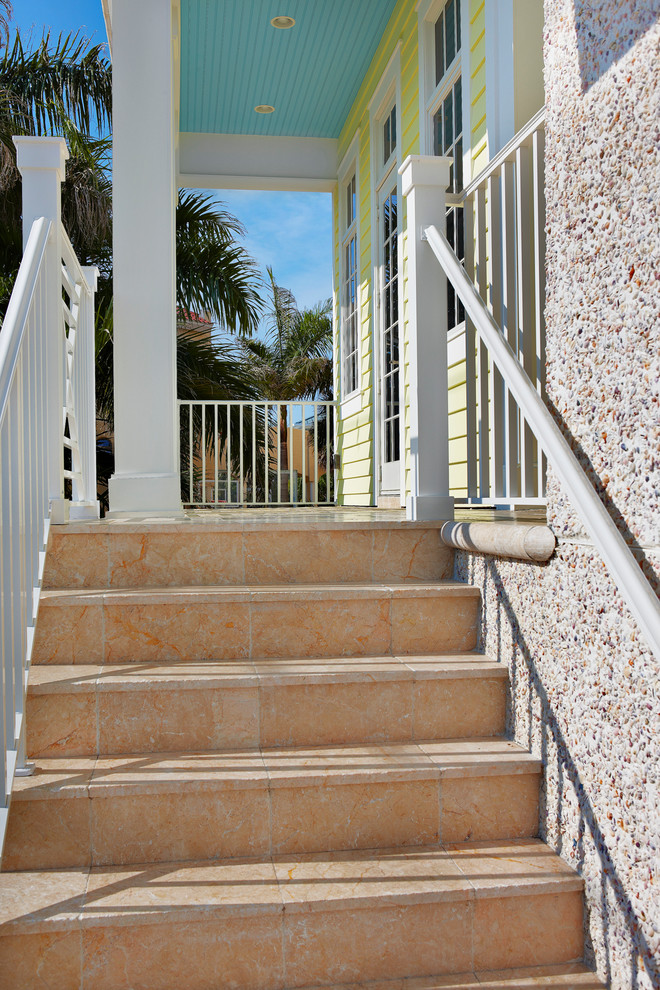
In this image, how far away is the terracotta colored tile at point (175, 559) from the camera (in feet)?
8.04

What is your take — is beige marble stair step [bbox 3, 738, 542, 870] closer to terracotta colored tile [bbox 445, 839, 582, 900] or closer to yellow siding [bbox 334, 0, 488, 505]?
terracotta colored tile [bbox 445, 839, 582, 900]

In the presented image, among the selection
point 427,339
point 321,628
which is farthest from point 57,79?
point 321,628

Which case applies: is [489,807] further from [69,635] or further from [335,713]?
[69,635]

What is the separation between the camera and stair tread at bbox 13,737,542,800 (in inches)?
68.2

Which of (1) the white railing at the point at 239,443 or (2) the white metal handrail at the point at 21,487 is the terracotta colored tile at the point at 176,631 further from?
(1) the white railing at the point at 239,443

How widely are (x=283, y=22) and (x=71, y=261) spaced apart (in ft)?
11.6

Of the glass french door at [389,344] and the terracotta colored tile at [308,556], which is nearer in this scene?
the terracotta colored tile at [308,556]

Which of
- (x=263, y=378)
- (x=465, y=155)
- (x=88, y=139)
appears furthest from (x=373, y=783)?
(x=263, y=378)

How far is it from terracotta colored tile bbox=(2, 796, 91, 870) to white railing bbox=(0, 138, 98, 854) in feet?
0.35

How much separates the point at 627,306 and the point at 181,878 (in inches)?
58.4

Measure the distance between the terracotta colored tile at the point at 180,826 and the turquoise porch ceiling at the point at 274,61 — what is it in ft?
17.9

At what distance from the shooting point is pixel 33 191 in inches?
107

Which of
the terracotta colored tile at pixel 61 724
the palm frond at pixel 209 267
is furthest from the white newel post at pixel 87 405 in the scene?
the palm frond at pixel 209 267

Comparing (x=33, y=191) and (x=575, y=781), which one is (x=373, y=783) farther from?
(x=33, y=191)
